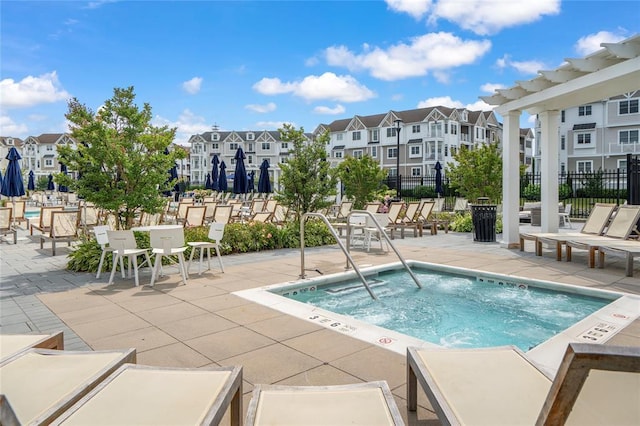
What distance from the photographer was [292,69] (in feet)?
57.8

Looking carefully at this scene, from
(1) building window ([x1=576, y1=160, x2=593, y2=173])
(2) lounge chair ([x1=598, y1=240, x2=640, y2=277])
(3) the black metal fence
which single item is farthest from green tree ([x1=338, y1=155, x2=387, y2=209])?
(1) building window ([x1=576, y1=160, x2=593, y2=173])

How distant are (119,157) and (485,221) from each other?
9.29 meters

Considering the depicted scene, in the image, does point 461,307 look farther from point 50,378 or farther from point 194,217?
point 194,217

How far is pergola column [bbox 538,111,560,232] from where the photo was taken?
10.8 meters

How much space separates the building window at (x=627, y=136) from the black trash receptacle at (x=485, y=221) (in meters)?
35.3

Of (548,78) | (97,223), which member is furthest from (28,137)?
(548,78)

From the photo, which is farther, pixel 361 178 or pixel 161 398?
pixel 361 178

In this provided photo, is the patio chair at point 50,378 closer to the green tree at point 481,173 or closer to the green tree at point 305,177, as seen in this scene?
the green tree at point 305,177

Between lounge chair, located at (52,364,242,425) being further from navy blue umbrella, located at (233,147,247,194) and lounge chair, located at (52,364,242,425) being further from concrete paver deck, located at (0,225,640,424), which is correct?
navy blue umbrella, located at (233,147,247,194)

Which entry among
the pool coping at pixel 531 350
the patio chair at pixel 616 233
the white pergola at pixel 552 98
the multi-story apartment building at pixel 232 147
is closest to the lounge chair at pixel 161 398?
the pool coping at pixel 531 350

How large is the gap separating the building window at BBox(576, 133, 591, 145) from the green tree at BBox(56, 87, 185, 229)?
4256cm

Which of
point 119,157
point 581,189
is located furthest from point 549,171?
point 581,189

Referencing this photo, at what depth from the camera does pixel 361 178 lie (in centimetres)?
1703

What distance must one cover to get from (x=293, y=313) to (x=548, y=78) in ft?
24.5
